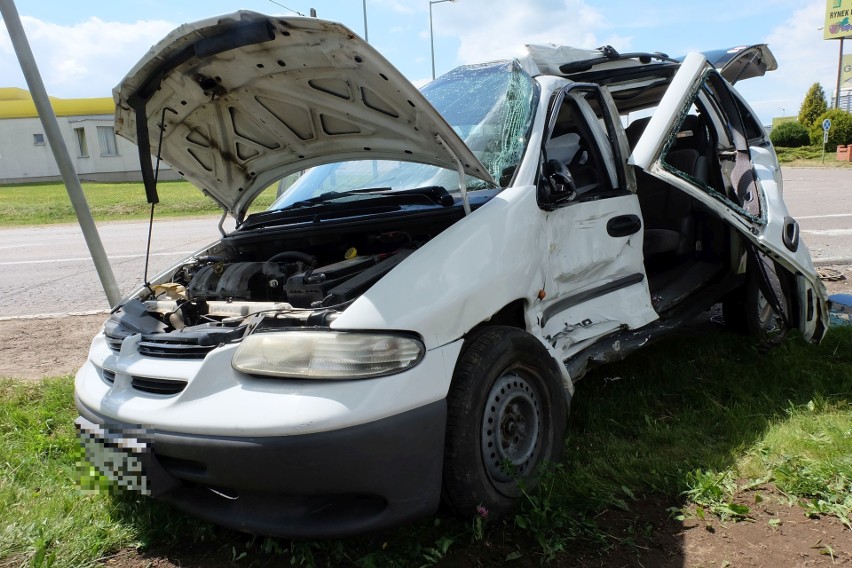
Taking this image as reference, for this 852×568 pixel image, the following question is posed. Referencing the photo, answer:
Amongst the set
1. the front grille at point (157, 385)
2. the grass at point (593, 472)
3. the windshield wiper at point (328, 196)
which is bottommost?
the grass at point (593, 472)

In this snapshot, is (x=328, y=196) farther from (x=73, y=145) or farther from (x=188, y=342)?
(x=73, y=145)

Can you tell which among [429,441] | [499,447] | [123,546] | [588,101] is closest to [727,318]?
[588,101]

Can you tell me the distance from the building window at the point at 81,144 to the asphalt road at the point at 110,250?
25535mm

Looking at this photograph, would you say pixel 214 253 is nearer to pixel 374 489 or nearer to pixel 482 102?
pixel 482 102

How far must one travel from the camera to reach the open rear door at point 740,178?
347 centimetres

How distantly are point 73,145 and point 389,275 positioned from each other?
138 feet

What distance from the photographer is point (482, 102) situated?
3627 mm

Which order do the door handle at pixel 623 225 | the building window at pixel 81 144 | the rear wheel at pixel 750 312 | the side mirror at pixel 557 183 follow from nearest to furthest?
the side mirror at pixel 557 183 → the door handle at pixel 623 225 → the rear wheel at pixel 750 312 → the building window at pixel 81 144

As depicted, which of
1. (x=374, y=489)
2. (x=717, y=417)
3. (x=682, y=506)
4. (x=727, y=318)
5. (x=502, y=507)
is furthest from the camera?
(x=727, y=318)

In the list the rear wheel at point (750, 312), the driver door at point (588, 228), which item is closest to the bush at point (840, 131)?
the rear wheel at point (750, 312)

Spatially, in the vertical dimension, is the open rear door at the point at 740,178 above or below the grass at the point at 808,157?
above

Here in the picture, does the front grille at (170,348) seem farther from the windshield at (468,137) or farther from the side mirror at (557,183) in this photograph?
the side mirror at (557,183)

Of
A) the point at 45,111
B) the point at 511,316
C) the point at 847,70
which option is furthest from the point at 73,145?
the point at 847,70

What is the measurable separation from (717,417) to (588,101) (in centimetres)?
195
